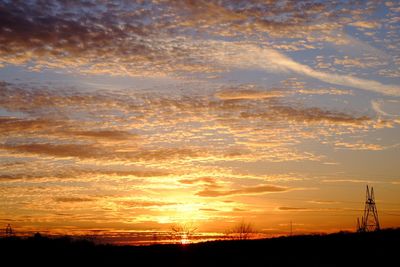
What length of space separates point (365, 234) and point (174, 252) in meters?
15.3

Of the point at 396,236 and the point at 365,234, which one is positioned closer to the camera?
the point at 396,236

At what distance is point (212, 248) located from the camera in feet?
139

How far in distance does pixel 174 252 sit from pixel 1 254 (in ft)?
36.9

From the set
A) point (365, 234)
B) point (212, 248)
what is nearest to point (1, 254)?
point (212, 248)

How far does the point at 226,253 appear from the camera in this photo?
3806 cm

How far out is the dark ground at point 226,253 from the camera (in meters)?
31.8

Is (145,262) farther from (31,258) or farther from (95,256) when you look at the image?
(31,258)

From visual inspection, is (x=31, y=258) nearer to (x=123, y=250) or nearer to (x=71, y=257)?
(x=71, y=257)

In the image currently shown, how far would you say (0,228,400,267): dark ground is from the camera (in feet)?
104

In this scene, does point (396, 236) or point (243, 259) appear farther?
point (396, 236)

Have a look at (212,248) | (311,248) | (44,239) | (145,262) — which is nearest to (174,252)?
(212,248)

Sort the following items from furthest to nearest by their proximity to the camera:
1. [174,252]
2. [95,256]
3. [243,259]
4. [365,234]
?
[365,234]
[174,252]
[95,256]
[243,259]

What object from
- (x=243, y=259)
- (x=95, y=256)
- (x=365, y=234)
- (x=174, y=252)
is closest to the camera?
(x=243, y=259)

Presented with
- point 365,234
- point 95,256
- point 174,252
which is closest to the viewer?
point 95,256
